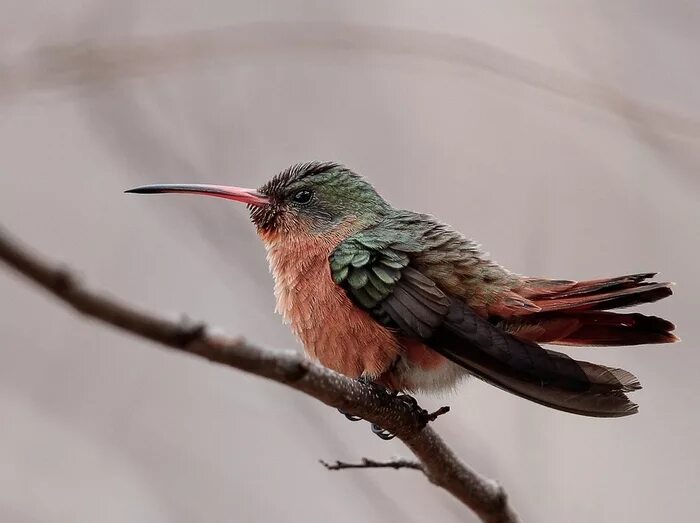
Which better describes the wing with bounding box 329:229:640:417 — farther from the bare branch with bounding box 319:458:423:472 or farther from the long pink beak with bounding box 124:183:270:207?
the long pink beak with bounding box 124:183:270:207

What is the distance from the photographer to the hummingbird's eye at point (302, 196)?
438 centimetres

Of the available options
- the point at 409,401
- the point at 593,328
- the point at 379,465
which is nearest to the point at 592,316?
the point at 593,328

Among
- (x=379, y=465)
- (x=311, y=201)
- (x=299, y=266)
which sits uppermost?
(x=311, y=201)

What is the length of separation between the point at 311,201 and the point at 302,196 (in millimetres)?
55

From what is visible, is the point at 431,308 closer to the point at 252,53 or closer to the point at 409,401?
the point at 409,401

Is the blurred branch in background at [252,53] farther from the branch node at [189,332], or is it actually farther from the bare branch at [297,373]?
the branch node at [189,332]

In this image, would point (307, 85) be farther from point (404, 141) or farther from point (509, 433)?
point (509, 433)

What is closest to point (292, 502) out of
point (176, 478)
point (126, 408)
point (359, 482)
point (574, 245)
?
point (176, 478)

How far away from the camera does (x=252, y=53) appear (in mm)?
5086

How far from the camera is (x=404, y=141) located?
7.50 meters

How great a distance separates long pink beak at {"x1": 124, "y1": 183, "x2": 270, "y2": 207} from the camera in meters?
3.81

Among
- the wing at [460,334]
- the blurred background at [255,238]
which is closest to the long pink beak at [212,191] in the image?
the wing at [460,334]

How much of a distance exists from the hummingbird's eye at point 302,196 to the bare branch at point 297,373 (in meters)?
1.38

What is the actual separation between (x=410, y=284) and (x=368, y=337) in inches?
10.4
